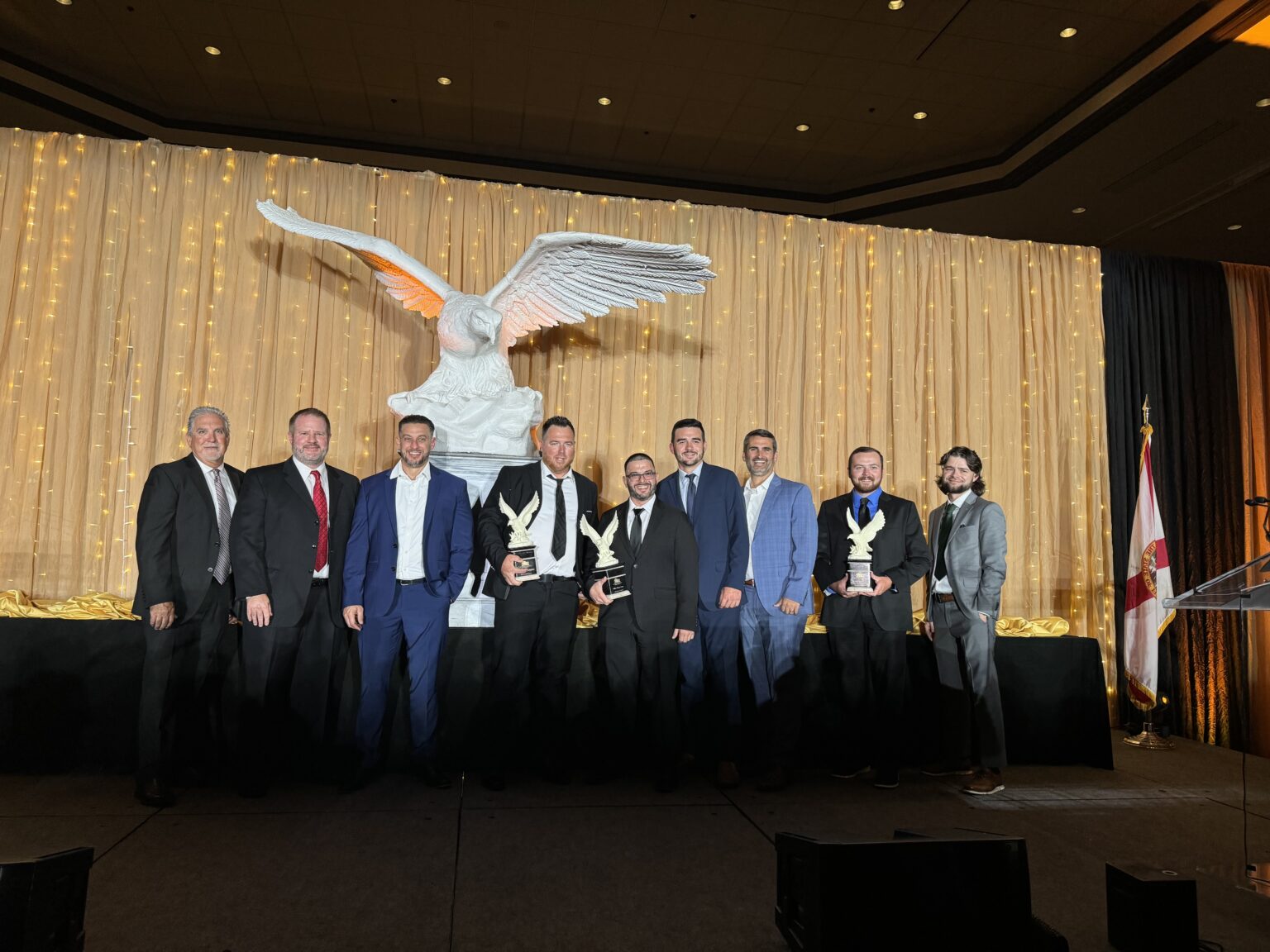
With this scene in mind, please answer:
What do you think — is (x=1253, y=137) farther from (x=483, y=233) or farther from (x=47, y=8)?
(x=47, y=8)

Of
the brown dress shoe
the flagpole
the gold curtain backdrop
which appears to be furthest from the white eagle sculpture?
the flagpole

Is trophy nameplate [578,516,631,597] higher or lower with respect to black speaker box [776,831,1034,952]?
higher

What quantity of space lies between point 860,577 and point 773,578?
41 cm

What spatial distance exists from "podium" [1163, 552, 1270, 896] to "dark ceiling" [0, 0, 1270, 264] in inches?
128

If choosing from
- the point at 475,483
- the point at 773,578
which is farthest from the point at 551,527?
the point at 773,578

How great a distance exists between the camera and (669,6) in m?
4.38

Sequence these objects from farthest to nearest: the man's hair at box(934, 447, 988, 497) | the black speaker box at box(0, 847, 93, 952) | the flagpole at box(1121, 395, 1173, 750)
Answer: the flagpole at box(1121, 395, 1173, 750)
the man's hair at box(934, 447, 988, 497)
the black speaker box at box(0, 847, 93, 952)

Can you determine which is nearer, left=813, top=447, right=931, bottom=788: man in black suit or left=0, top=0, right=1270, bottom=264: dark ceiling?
left=813, top=447, right=931, bottom=788: man in black suit

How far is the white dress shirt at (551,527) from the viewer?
3578 mm

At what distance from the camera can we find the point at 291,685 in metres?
3.43

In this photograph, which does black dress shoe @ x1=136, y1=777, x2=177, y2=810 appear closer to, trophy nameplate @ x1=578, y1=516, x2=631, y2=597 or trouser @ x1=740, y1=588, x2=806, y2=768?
trophy nameplate @ x1=578, y1=516, x2=631, y2=597

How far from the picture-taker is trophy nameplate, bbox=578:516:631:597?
357 centimetres

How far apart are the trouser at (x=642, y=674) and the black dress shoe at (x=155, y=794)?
177 cm

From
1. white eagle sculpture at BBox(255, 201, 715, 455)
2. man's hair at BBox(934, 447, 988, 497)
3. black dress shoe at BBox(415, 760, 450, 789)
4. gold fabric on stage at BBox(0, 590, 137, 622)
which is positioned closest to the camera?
black dress shoe at BBox(415, 760, 450, 789)
